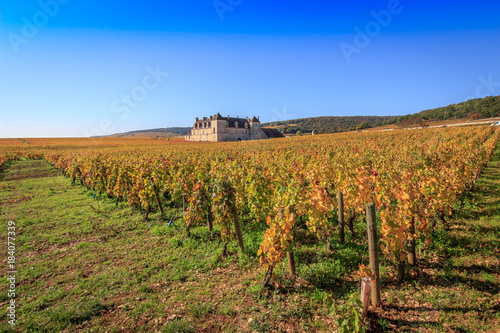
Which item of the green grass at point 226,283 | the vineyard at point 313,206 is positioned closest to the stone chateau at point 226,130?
the vineyard at point 313,206

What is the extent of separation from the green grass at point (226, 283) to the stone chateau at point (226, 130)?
70001 millimetres

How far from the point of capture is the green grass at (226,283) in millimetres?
3572

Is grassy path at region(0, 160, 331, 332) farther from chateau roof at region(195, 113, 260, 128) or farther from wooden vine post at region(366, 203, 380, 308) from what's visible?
chateau roof at region(195, 113, 260, 128)

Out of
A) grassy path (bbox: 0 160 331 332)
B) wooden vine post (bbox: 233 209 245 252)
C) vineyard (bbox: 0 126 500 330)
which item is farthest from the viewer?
wooden vine post (bbox: 233 209 245 252)

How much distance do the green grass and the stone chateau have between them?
70.0 metres

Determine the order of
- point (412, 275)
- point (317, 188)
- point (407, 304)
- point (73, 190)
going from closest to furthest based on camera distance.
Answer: point (407, 304), point (412, 275), point (317, 188), point (73, 190)

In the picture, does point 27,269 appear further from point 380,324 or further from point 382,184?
point 382,184

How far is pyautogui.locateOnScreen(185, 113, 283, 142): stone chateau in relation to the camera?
7600 centimetres

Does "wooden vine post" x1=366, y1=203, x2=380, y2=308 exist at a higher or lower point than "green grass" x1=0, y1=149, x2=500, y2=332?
higher

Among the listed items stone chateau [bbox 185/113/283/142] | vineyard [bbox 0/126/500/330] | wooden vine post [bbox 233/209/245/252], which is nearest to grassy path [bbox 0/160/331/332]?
wooden vine post [bbox 233/209/245/252]

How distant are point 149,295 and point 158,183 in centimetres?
496

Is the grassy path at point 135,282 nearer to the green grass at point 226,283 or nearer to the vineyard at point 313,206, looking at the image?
the green grass at point 226,283

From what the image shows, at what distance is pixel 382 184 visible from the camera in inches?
220

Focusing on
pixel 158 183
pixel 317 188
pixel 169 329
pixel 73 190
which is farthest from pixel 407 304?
pixel 73 190
